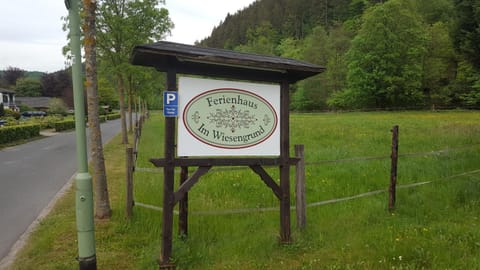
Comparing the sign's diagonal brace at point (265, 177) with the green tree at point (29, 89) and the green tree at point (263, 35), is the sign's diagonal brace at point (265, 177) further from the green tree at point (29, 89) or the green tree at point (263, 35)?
the green tree at point (29, 89)

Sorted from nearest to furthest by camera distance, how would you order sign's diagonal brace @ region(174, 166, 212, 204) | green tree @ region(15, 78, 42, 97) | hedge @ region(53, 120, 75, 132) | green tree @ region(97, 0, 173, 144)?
sign's diagonal brace @ region(174, 166, 212, 204) < green tree @ region(97, 0, 173, 144) < hedge @ region(53, 120, 75, 132) < green tree @ region(15, 78, 42, 97)

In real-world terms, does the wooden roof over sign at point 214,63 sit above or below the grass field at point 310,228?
above

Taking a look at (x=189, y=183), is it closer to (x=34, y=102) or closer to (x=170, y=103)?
(x=170, y=103)

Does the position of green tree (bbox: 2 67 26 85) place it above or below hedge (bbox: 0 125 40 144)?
above

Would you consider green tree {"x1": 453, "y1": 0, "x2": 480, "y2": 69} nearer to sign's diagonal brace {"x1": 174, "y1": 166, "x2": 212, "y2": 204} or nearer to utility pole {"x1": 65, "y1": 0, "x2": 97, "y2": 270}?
sign's diagonal brace {"x1": 174, "y1": 166, "x2": 212, "y2": 204}

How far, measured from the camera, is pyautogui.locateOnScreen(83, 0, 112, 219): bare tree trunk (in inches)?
208

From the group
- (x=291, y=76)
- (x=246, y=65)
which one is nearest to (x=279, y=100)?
(x=291, y=76)

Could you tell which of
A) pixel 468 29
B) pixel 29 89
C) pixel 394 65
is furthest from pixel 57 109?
pixel 468 29

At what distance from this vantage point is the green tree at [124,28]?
17.3m

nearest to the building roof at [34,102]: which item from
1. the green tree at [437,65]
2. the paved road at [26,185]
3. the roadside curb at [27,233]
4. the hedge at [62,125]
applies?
the hedge at [62,125]

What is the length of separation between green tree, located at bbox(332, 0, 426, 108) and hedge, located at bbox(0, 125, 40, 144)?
37050 mm

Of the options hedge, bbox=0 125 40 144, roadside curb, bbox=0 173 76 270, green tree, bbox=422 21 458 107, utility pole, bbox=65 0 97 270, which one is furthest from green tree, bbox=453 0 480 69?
green tree, bbox=422 21 458 107

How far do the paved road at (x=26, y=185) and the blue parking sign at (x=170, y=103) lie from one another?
9.94 feet

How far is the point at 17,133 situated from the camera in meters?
21.0
